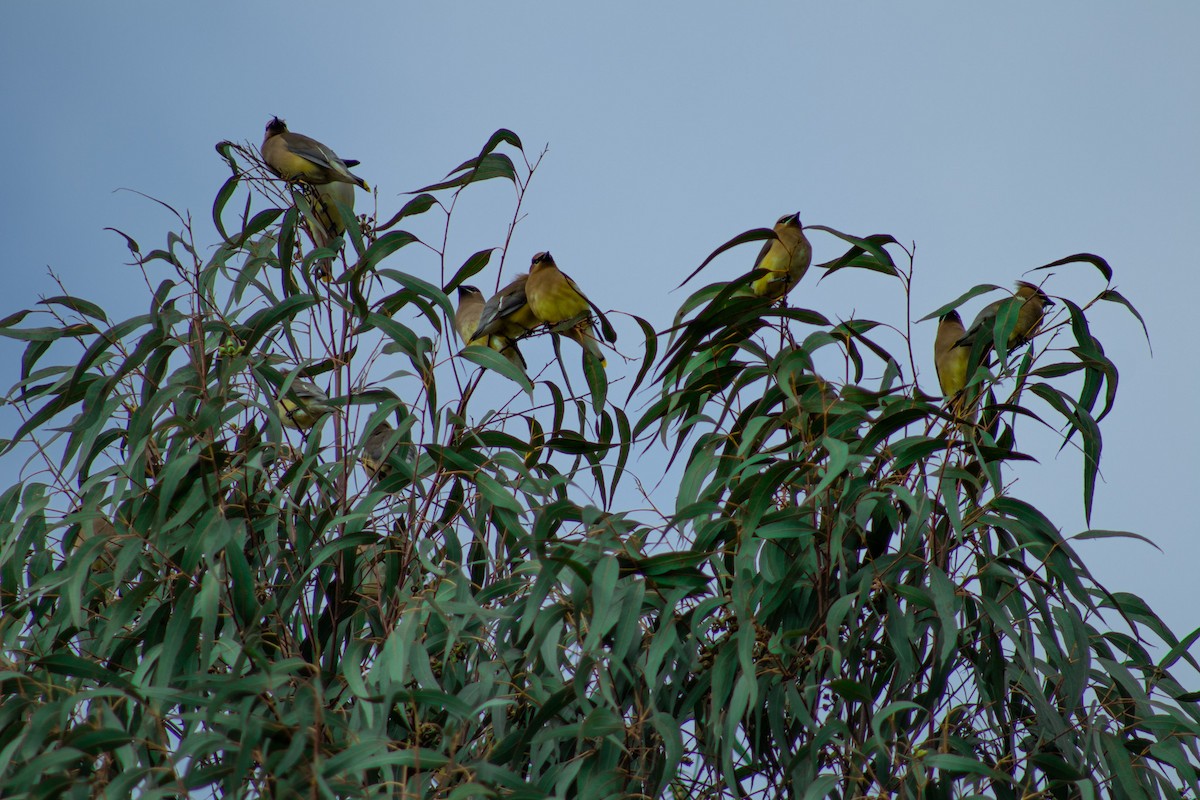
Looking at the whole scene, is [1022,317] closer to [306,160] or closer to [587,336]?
[587,336]

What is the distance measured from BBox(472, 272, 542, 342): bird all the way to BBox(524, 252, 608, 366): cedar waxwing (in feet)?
0.30

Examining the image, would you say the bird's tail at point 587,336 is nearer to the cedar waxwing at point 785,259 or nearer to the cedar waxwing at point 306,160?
the cedar waxwing at point 785,259

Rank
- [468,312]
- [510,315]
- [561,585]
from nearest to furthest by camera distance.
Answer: [561,585] < [510,315] < [468,312]

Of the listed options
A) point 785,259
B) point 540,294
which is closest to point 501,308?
point 540,294

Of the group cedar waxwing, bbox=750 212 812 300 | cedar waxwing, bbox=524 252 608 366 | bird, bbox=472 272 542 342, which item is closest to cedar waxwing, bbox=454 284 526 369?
bird, bbox=472 272 542 342

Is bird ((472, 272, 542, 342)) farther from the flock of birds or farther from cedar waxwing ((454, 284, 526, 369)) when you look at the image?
cedar waxwing ((454, 284, 526, 369))

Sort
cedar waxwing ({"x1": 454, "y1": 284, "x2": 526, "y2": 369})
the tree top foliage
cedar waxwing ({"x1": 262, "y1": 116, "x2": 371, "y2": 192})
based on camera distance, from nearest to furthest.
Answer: the tree top foliage, cedar waxwing ({"x1": 262, "y1": 116, "x2": 371, "y2": 192}), cedar waxwing ({"x1": 454, "y1": 284, "x2": 526, "y2": 369})

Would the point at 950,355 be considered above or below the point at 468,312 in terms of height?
below

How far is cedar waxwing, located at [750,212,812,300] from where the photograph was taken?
10.1 feet

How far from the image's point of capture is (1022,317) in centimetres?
278

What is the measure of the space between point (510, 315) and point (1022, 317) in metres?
1.52

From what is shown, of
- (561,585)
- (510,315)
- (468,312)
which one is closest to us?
(561,585)

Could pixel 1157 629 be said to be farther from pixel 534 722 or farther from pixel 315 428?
pixel 315 428

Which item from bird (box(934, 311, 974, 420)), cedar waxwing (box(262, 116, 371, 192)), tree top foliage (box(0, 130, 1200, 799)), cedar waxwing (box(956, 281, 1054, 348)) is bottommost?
tree top foliage (box(0, 130, 1200, 799))
